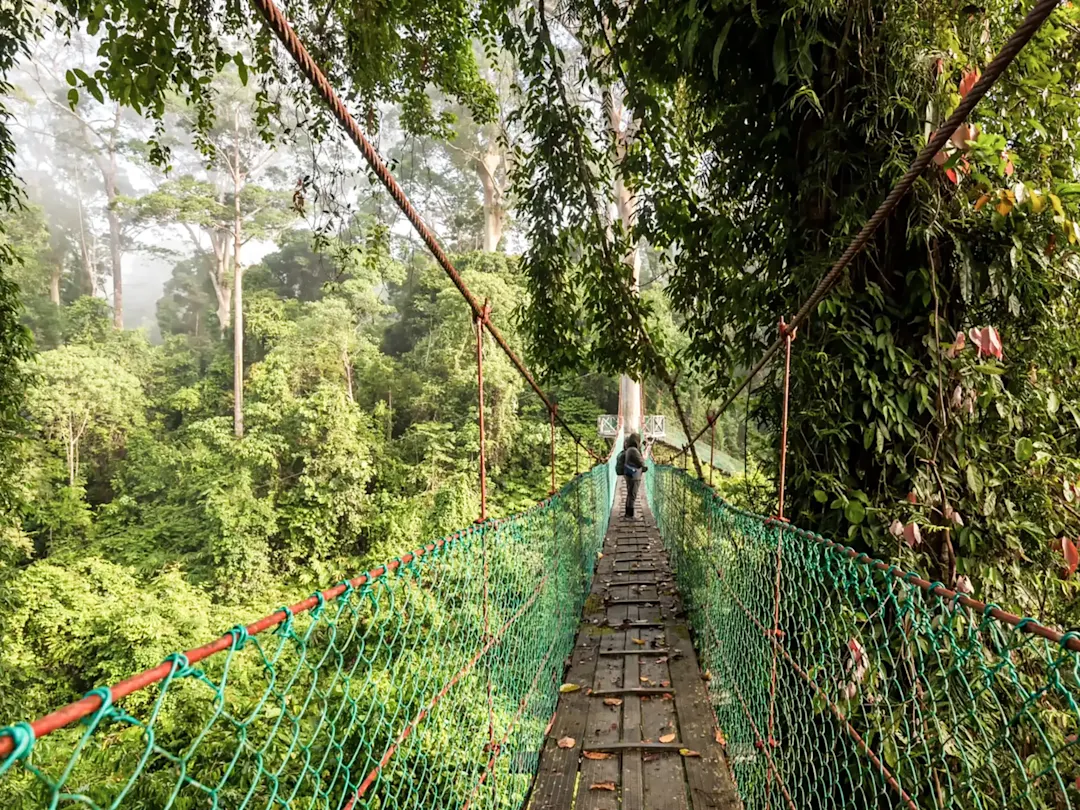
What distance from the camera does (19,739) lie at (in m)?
0.36

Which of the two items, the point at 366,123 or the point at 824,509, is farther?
the point at 366,123

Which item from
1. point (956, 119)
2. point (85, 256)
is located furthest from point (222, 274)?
point (956, 119)

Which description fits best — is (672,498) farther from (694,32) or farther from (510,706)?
(694,32)

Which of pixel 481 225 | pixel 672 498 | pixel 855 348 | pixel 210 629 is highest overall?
pixel 481 225

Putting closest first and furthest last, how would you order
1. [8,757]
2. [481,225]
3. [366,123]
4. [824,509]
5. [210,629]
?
[8,757] < [824,509] < [366,123] < [210,629] < [481,225]

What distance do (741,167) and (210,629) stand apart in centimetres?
740

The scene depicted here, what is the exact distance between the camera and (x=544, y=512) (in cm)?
209

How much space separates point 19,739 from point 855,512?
4.75 feet

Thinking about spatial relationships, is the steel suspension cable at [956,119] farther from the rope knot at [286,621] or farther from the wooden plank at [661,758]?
the wooden plank at [661,758]

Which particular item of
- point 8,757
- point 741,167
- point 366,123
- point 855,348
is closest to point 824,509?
point 855,348

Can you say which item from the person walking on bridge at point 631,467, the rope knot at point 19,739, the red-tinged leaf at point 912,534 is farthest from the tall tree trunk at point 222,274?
the rope knot at point 19,739

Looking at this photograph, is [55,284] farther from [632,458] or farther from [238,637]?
[238,637]

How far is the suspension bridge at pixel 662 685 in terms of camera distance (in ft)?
2.12

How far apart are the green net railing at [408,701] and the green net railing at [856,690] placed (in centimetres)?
61
